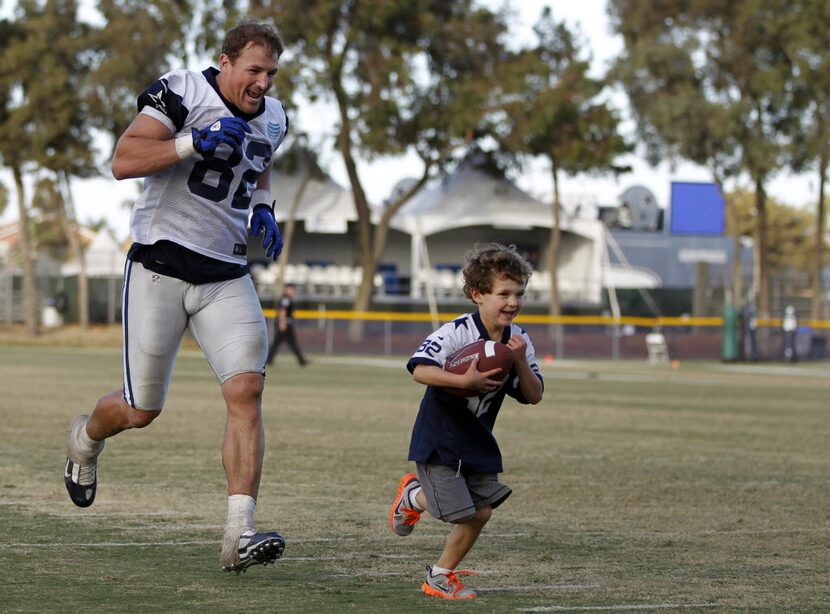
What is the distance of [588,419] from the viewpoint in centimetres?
1739

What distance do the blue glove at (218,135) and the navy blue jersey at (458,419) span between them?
1.14 metres

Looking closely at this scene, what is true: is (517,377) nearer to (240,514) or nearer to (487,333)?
(487,333)

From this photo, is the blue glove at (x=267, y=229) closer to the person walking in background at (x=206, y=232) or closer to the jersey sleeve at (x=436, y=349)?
the person walking in background at (x=206, y=232)

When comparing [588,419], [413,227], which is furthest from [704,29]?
[588,419]

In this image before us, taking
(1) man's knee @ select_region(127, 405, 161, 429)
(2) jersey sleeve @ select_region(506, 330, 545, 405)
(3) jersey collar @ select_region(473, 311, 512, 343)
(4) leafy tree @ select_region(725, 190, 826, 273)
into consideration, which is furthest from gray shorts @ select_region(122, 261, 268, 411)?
(4) leafy tree @ select_region(725, 190, 826, 273)

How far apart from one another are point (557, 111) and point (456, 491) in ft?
140

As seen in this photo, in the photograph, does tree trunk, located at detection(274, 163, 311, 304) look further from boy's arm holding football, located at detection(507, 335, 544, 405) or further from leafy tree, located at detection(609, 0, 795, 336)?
boy's arm holding football, located at detection(507, 335, 544, 405)

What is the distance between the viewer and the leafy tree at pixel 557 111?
48000 mm

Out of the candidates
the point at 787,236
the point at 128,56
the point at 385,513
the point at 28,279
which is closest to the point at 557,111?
the point at 128,56

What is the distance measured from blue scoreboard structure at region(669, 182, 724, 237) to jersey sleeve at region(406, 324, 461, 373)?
50513 mm

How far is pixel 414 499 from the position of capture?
21.6 ft

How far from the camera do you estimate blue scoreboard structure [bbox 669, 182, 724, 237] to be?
57.3m

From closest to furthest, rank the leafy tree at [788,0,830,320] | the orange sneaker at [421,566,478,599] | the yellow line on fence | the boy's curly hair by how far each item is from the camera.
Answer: the orange sneaker at [421,566,478,599]
the boy's curly hair
the yellow line on fence
the leafy tree at [788,0,830,320]

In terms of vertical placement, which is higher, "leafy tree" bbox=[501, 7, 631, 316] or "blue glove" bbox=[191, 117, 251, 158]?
"leafy tree" bbox=[501, 7, 631, 316]
